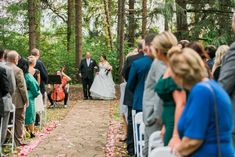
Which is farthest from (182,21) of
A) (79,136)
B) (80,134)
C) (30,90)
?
(30,90)

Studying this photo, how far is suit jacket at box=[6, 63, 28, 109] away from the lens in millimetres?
9258

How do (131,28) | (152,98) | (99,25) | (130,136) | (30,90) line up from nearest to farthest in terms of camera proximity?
1. (152,98)
2. (130,136)
3. (30,90)
4. (131,28)
5. (99,25)

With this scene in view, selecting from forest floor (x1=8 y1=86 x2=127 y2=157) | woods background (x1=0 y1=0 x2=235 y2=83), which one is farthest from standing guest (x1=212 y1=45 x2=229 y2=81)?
woods background (x1=0 y1=0 x2=235 y2=83)

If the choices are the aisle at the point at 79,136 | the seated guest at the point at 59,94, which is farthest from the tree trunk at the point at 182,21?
the seated guest at the point at 59,94

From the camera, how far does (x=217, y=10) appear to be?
19531 millimetres

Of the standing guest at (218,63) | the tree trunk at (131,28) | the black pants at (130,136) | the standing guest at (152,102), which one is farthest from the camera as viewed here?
the tree trunk at (131,28)

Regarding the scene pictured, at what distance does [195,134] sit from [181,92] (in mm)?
814

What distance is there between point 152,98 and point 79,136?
19.5 feet

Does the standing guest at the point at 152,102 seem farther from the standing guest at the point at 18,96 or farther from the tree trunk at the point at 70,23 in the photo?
the tree trunk at the point at 70,23

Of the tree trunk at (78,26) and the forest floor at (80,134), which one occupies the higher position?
the tree trunk at (78,26)

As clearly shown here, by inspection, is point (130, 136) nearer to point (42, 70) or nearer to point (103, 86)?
point (42, 70)

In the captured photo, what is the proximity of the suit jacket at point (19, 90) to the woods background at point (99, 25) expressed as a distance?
10.3 m

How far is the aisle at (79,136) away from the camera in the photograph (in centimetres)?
938

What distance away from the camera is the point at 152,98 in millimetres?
5656
